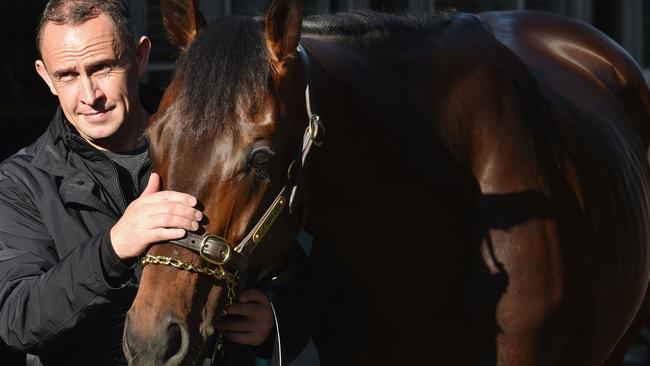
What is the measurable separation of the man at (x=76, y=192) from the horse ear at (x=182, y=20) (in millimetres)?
183

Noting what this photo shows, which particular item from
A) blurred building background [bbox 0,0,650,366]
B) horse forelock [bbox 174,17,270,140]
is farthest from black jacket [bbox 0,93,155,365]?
blurred building background [bbox 0,0,650,366]

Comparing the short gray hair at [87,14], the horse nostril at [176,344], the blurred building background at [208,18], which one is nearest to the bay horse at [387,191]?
the horse nostril at [176,344]

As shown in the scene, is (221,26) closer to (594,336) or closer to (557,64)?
(594,336)

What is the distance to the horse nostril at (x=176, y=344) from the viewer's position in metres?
2.02

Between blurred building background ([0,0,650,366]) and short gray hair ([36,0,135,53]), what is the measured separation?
1858 mm

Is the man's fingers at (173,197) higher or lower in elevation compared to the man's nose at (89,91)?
lower

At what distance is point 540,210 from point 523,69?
407 mm

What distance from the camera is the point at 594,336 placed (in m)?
3.01

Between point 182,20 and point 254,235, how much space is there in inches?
19.3

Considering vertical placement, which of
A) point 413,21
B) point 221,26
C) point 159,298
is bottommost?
point 159,298

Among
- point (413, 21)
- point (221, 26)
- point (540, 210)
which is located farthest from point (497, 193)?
point (221, 26)

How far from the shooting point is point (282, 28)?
2.26 m

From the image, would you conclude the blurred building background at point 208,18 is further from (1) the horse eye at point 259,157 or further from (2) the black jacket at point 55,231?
(1) the horse eye at point 259,157

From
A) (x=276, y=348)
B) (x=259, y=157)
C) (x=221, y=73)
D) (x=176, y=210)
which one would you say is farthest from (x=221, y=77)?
(x=276, y=348)
